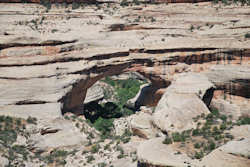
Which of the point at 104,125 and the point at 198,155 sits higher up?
the point at 198,155

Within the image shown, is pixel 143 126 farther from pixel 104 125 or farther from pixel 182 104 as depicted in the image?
pixel 104 125

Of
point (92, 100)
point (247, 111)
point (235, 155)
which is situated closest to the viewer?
point (235, 155)

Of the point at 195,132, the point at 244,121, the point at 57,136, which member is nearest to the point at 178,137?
the point at 195,132

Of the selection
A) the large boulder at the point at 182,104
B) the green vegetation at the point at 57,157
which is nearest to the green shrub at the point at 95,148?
the green vegetation at the point at 57,157

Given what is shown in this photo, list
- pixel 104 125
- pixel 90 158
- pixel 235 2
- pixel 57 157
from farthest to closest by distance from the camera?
pixel 235 2
pixel 104 125
pixel 57 157
pixel 90 158

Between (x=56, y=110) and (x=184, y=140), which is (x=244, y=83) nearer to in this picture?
(x=184, y=140)

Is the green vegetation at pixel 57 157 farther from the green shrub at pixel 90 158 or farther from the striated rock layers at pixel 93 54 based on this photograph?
the striated rock layers at pixel 93 54

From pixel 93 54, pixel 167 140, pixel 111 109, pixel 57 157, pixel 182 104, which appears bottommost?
pixel 111 109

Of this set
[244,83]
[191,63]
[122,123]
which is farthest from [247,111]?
[122,123]
